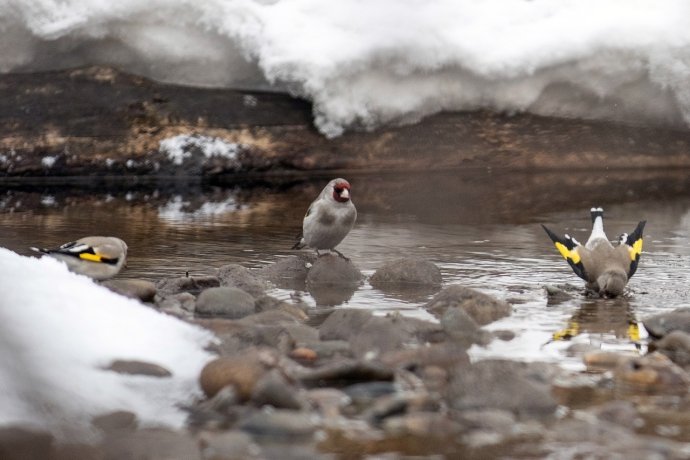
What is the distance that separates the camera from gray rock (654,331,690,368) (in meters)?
4.08

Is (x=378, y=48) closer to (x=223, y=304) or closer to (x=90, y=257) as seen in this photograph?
(x=90, y=257)

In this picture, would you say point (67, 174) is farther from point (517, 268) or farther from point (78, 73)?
point (517, 268)

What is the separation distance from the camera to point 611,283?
5.20 metres

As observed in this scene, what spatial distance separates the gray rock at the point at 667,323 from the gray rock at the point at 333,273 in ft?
5.48

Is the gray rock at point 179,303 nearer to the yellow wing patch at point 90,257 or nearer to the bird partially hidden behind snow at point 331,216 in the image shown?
the yellow wing patch at point 90,257

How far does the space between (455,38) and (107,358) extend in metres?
6.69

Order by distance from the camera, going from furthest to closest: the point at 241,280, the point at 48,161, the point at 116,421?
the point at 48,161 < the point at 241,280 < the point at 116,421

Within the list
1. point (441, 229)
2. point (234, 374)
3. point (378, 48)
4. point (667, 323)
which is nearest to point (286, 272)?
point (441, 229)

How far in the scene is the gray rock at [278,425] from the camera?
3.09 meters

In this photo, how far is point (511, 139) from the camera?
10422 millimetres

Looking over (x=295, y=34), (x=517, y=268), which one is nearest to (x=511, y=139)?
(x=295, y=34)

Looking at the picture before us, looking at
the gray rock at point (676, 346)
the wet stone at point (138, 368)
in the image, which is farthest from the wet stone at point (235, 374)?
the gray rock at point (676, 346)

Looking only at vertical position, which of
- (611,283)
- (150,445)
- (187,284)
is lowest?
(150,445)

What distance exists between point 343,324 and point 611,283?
59.7 inches
